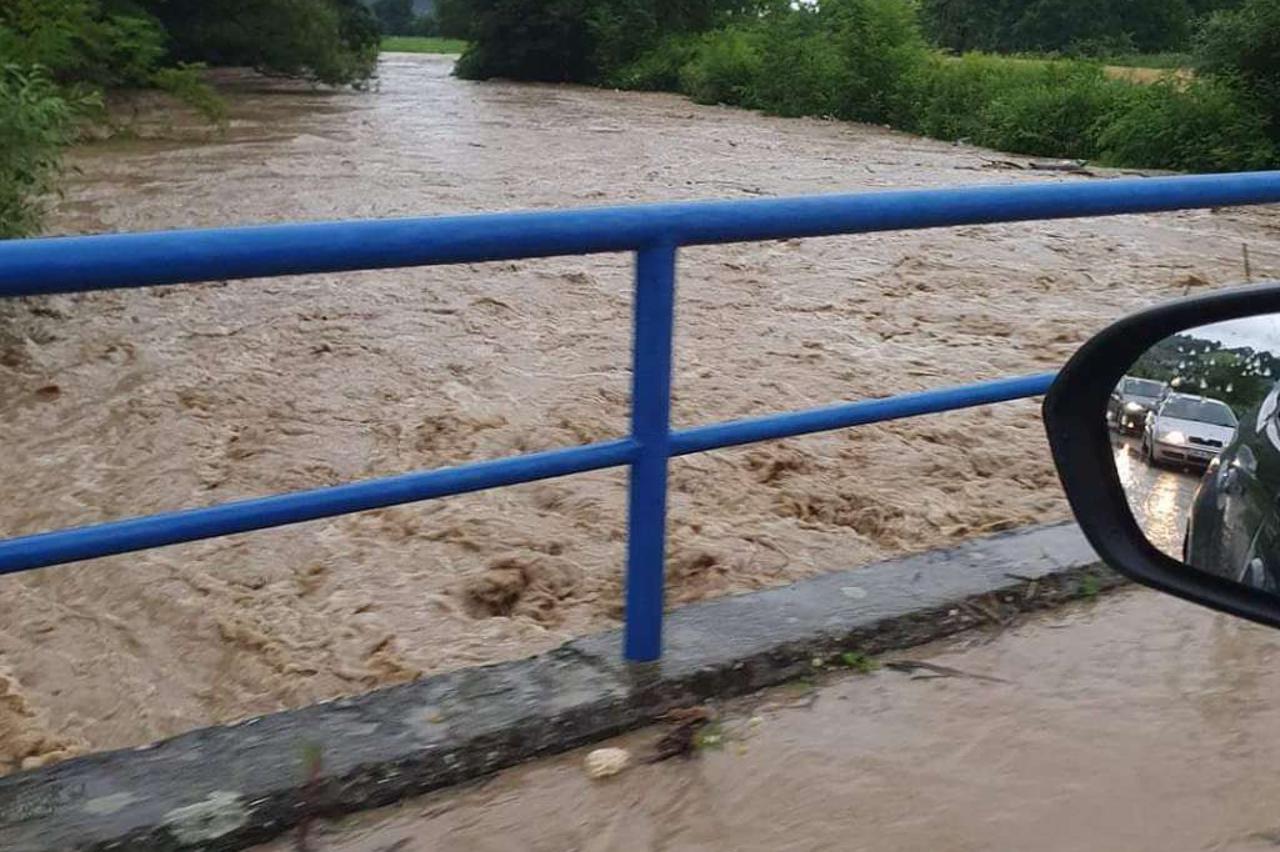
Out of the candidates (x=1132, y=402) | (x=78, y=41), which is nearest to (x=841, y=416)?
(x=1132, y=402)

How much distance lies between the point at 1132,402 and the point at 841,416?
153 cm

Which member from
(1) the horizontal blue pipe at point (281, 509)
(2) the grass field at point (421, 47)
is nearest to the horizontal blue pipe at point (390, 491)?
(1) the horizontal blue pipe at point (281, 509)

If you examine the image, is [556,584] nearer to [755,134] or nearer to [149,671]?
[149,671]

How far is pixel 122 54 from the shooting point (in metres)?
19.0

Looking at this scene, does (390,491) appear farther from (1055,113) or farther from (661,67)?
(661,67)

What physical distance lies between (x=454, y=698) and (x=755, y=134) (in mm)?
20323

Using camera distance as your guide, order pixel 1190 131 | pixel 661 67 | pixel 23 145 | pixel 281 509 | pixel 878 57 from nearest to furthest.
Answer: pixel 281 509 → pixel 23 145 → pixel 1190 131 → pixel 878 57 → pixel 661 67

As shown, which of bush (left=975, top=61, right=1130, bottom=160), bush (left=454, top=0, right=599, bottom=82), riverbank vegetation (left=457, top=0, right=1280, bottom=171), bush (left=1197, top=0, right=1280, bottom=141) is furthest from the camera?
bush (left=454, top=0, right=599, bottom=82)

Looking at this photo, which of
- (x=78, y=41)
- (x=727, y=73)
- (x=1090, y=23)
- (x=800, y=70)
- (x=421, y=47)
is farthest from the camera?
(x=421, y=47)

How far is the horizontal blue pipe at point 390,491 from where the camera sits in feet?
6.64

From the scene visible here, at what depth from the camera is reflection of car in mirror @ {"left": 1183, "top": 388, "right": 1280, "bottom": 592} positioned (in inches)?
42.9

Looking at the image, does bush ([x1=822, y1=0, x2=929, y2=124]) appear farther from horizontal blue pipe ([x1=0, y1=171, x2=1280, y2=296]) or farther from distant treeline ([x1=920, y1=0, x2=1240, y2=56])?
distant treeline ([x1=920, y1=0, x2=1240, y2=56])

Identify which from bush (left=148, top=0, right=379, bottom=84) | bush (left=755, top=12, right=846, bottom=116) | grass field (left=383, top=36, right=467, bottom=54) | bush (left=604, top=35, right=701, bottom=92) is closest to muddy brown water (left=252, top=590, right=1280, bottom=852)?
bush (left=755, top=12, right=846, bottom=116)

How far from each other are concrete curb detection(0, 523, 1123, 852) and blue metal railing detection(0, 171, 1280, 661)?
0.16m
